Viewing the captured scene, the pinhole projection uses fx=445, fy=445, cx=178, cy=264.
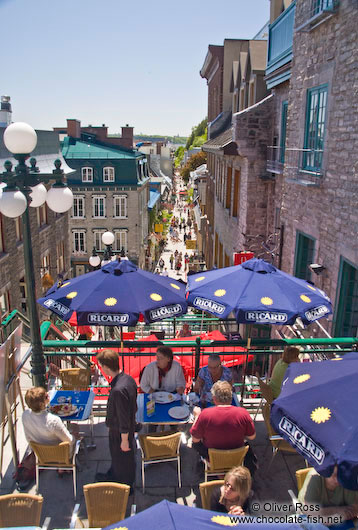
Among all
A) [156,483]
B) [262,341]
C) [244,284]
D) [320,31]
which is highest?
[320,31]

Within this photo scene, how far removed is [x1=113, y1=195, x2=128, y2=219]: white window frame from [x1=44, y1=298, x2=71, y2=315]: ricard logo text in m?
31.6

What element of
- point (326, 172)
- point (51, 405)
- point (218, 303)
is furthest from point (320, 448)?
point (326, 172)

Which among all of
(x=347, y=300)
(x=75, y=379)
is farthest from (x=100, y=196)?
(x=75, y=379)

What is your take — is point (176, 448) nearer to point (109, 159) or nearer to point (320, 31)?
point (320, 31)

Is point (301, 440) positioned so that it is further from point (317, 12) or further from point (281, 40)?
point (281, 40)

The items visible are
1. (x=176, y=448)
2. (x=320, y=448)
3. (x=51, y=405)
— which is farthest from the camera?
(x=51, y=405)

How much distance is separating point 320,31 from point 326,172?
9.10ft

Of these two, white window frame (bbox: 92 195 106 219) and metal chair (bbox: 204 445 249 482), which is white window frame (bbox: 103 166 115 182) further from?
metal chair (bbox: 204 445 249 482)

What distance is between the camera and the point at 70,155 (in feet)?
120

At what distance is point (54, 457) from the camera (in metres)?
4.65

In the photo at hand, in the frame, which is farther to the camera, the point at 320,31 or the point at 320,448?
the point at 320,31

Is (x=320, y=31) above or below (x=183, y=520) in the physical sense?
above

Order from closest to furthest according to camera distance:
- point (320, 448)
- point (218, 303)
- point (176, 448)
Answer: point (320, 448), point (176, 448), point (218, 303)

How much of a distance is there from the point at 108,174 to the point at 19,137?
105 ft
